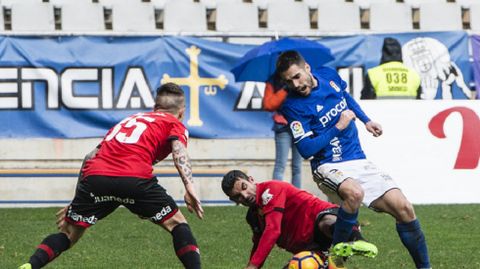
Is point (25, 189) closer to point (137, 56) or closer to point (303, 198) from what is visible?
point (137, 56)

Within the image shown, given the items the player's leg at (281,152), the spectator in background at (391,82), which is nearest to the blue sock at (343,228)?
the player's leg at (281,152)

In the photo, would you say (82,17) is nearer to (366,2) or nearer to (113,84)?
(113,84)

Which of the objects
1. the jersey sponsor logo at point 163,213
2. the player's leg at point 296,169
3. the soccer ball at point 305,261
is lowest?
the player's leg at point 296,169

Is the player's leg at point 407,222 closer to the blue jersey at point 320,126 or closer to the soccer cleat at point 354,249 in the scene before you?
the blue jersey at point 320,126

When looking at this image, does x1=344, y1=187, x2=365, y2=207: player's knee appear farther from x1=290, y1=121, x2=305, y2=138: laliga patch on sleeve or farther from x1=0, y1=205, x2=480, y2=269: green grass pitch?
x1=0, y1=205, x2=480, y2=269: green grass pitch

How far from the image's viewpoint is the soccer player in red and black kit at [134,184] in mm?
8797

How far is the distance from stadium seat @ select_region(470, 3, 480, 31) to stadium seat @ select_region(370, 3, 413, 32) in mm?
1108

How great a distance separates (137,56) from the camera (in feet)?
58.0

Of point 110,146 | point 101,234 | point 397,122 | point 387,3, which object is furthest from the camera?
point 387,3

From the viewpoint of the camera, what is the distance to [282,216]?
923 centimetres

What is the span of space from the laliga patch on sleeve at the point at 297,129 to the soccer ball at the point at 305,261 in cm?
113

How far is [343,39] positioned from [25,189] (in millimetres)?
5273

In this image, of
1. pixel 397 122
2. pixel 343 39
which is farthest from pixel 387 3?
pixel 397 122

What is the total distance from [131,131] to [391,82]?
8.18m
